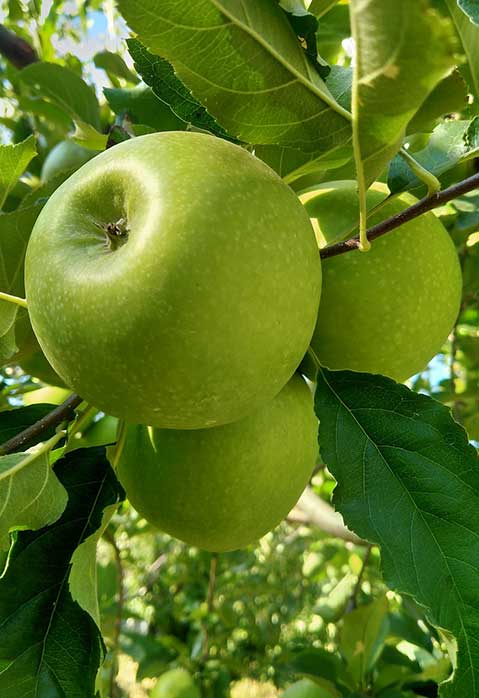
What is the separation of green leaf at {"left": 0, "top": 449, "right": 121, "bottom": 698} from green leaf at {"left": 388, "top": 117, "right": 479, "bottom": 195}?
0.61 meters

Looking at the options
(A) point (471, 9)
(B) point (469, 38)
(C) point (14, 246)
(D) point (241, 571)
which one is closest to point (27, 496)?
(C) point (14, 246)

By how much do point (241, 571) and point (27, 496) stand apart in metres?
3.51

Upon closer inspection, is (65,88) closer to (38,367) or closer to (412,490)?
(38,367)

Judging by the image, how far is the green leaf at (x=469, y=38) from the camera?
1.07 metres

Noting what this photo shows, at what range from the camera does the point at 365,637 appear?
2047 mm

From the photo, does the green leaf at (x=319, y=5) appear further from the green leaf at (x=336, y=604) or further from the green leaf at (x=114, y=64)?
the green leaf at (x=336, y=604)

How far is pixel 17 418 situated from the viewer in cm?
124

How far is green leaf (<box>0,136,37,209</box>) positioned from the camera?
1.12m

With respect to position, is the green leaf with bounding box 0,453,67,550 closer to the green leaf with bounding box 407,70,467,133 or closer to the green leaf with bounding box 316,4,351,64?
the green leaf with bounding box 407,70,467,133

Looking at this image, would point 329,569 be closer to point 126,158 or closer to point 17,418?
point 17,418

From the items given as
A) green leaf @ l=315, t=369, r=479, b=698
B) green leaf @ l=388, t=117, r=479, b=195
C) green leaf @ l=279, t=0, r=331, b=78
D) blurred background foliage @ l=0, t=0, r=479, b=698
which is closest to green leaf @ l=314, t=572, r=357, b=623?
blurred background foliage @ l=0, t=0, r=479, b=698

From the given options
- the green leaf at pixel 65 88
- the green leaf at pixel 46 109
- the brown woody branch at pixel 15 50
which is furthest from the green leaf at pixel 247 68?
the brown woody branch at pixel 15 50

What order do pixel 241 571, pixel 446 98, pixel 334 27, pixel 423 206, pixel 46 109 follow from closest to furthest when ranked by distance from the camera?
pixel 446 98 → pixel 423 206 → pixel 334 27 → pixel 46 109 → pixel 241 571

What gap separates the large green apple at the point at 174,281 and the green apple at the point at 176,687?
2162mm
